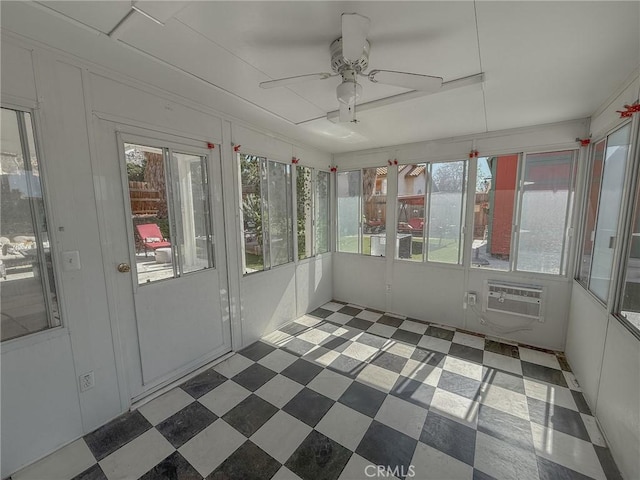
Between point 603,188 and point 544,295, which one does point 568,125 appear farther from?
point 544,295

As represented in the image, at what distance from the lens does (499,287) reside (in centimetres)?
282

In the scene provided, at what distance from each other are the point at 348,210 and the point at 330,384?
244cm

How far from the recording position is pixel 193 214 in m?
2.27

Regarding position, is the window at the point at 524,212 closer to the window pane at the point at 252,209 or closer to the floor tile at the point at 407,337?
the floor tile at the point at 407,337

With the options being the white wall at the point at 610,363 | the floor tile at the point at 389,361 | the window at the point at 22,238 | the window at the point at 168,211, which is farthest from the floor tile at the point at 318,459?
the window at the point at 22,238

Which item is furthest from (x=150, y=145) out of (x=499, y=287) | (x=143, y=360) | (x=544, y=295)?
(x=544, y=295)

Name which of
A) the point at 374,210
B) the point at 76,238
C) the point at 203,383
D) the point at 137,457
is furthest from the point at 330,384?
the point at 374,210

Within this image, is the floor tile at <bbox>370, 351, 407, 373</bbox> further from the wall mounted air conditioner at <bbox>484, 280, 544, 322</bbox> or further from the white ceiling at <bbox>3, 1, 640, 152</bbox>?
the white ceiling at <bbox>3, 1, 640, 152</bbox>

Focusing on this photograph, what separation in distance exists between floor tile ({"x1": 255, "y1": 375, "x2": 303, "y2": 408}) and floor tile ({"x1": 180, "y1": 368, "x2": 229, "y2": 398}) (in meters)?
0.39

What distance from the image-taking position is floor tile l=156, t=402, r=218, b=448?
1.65 meters

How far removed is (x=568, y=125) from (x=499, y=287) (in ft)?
5.66

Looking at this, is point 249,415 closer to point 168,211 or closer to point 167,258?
point 167,258

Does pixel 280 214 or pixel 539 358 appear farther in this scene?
pixel 280 214

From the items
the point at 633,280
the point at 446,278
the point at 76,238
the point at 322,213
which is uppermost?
the point at 322,213
